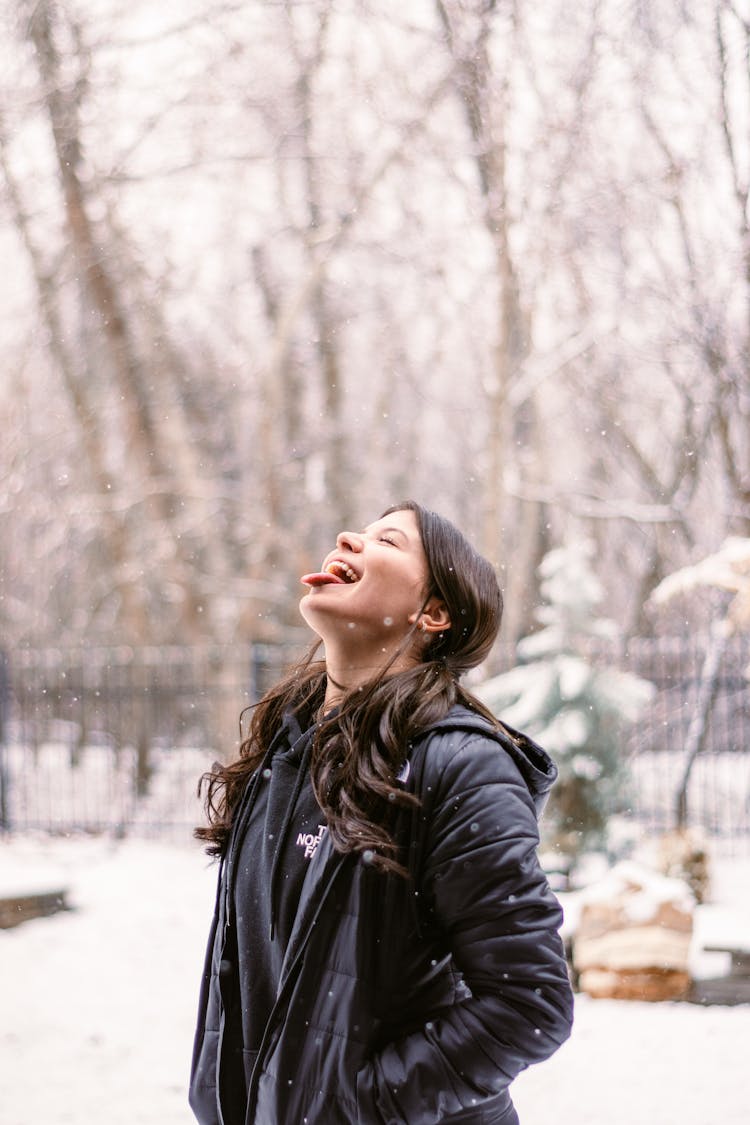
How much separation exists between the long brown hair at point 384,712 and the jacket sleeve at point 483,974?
81mm

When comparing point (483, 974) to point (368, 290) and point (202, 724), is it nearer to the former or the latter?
point (368, 290)

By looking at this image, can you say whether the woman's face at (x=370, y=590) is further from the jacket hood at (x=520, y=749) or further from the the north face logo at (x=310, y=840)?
the the north face logo at (x=310, y=840)

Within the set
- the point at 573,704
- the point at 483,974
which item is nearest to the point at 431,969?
the point at 483,974

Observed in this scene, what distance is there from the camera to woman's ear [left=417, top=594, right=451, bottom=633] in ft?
5.16

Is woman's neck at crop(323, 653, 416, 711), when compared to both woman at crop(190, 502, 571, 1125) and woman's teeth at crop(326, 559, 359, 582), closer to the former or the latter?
woman at crop(190, 502, 571, 1125)

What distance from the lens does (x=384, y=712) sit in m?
1.42

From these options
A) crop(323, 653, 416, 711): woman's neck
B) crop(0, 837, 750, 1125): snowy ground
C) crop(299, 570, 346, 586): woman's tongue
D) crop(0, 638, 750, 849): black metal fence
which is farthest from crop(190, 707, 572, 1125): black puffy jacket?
crop(0, 638, 750, 849): black metal fence

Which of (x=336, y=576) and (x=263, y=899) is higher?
(x=336, y=576)

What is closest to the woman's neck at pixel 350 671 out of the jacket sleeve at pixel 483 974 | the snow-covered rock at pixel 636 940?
the jacket sleeve at pixel 483 974

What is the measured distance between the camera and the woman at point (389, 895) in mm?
1279

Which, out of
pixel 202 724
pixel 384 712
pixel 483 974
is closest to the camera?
pixel 483 974

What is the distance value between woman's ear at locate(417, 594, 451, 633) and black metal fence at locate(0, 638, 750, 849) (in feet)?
17.6

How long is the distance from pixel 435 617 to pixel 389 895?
43cm

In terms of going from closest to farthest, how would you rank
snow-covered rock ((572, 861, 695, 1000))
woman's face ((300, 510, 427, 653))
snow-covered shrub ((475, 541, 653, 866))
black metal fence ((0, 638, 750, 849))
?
woman's face ((300, 510, 427, 653)) → snow-covered rock ((572, 861, 695, 1000)) → snow-covered shrub ((475, 541, 653, 866)) → black metal fence ((0, 638, 750, 849))
